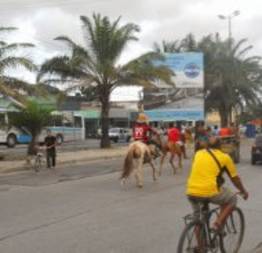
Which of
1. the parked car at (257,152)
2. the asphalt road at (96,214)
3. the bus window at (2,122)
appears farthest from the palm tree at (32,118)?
the parked car at (257,152)

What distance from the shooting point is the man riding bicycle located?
274 inches

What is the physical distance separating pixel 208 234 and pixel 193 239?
0.29 m

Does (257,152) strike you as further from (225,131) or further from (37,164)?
(37,164)

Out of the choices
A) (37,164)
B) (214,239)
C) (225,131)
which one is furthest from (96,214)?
(225,131)

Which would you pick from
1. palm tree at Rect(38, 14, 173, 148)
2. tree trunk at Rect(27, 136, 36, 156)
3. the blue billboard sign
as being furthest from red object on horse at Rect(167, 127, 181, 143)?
the blue billboard sign

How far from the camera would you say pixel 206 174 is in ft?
22.9

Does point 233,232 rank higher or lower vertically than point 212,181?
lower

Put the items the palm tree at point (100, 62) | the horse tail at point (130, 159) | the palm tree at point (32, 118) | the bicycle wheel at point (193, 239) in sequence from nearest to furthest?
the bicycle wheel at point (193, 239) < the horse tail at point (130, 159) < the palm tree at point (32, 118) < the palm tree at point (100, 62)

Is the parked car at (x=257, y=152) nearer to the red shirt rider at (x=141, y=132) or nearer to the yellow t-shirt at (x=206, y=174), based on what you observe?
the red shirt rider at (x=141, y=132)

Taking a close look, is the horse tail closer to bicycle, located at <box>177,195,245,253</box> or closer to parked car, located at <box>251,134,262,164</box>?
bicycle, located at <box>177,195,245,253</box>

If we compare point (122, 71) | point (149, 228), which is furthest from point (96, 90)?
point (149, 228)

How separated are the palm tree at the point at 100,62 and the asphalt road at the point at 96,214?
16.7 m

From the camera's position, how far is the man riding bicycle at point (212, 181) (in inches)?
274

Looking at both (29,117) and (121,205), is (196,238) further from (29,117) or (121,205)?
(29,117)
